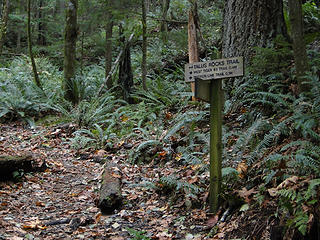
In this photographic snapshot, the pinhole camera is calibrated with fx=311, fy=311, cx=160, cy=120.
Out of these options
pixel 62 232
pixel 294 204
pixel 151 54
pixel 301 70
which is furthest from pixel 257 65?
pixel 151 54

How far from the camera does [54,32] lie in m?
20.7

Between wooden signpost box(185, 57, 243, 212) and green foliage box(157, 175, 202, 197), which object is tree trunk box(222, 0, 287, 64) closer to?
wooden signpost box(185, 57, 243, 212)

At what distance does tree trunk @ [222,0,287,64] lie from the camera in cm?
613

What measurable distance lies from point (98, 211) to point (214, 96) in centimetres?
223

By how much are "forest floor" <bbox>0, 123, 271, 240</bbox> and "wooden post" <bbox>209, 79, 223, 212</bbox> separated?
0.21 m

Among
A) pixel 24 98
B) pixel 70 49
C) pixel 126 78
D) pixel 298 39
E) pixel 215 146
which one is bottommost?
pixel 215 146

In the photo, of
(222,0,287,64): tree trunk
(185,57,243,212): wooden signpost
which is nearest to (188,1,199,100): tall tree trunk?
(222,0,287,64): tree trunk

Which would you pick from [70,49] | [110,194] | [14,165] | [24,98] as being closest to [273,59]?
[110,194]

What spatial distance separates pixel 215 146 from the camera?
12.0 feet

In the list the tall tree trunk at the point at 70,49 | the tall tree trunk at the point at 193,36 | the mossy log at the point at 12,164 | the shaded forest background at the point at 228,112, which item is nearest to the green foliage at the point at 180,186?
the shaded forest background at the point at 228,112

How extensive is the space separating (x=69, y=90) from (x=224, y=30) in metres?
5.90

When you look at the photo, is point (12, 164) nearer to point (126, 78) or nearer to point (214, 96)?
point (214, 96)

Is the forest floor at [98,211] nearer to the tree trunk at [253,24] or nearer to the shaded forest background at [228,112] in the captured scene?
the shaded forest background at [228,112]

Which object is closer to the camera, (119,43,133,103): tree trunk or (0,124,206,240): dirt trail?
(0,124,206,240): dirt trail
